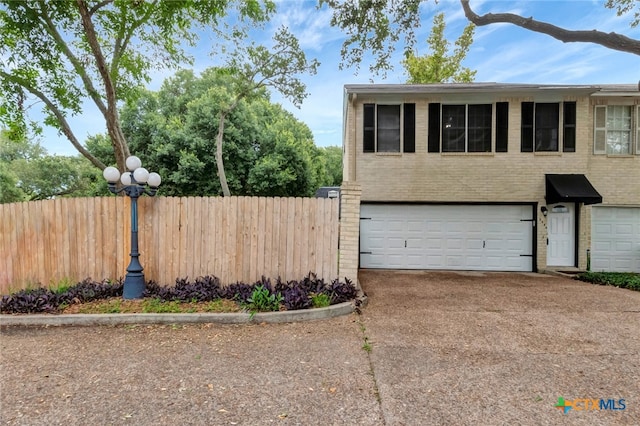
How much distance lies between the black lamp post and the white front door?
10475mm

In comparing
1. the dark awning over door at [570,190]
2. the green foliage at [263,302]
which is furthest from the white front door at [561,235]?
the green foliage at [263,302]

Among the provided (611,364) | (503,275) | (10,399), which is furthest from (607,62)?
(10,399)

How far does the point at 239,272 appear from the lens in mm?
6039

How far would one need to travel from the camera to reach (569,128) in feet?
31.4

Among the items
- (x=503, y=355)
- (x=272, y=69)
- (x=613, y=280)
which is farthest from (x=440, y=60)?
(x=503, y=355)

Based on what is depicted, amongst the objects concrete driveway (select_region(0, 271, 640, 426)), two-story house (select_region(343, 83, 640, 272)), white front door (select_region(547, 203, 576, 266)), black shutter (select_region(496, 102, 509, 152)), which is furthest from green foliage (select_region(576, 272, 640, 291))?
black shutter (select_region(496, 102, 509, 152))

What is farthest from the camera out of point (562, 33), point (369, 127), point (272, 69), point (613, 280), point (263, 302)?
point (272, 69)

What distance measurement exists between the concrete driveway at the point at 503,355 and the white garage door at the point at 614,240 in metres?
3.76

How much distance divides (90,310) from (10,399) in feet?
7.30

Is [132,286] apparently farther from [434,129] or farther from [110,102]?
[434,129]

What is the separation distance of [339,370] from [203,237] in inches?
145

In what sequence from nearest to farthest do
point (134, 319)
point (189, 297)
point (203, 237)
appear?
point (134, 319) < point (189, 297) < point (203, 237)

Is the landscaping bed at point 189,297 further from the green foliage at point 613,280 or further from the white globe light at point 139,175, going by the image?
the green foliage at point 613,280

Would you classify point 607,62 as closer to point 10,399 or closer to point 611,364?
point 611,364
